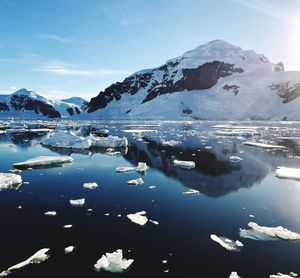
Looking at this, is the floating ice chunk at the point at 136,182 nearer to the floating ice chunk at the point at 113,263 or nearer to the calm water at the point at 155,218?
the calm water at the point at 155,218

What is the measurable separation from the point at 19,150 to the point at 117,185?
642 inches

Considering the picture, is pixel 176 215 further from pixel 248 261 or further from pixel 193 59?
pixel 193 59

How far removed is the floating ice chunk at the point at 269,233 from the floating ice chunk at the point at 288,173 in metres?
8.51

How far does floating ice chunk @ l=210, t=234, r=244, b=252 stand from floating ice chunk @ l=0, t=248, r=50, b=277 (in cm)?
470

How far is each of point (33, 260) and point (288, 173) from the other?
1546cm

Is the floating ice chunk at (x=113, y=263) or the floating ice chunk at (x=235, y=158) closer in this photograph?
the floating ice chunk at (x=113, y=263)

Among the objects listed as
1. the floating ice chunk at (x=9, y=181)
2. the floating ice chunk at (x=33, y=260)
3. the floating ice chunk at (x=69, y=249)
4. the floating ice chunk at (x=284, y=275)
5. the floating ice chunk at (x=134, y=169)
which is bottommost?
the floating ice chunk at (x=284, y=275)

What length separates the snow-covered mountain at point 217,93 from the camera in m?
141

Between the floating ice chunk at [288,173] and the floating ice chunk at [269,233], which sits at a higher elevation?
the floating ice chunk at [269,233]

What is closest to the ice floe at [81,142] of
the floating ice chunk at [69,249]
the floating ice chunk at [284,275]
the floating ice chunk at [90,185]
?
the floating ice chunk at [90,185]

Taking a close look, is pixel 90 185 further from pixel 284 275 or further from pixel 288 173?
pixel 288 173

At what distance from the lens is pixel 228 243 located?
398 inches

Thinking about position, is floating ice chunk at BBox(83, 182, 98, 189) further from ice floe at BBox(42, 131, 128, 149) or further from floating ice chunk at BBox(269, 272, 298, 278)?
ice floe at BBox(42, 131, 128, 149)

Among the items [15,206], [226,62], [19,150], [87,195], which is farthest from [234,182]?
[226,62]
